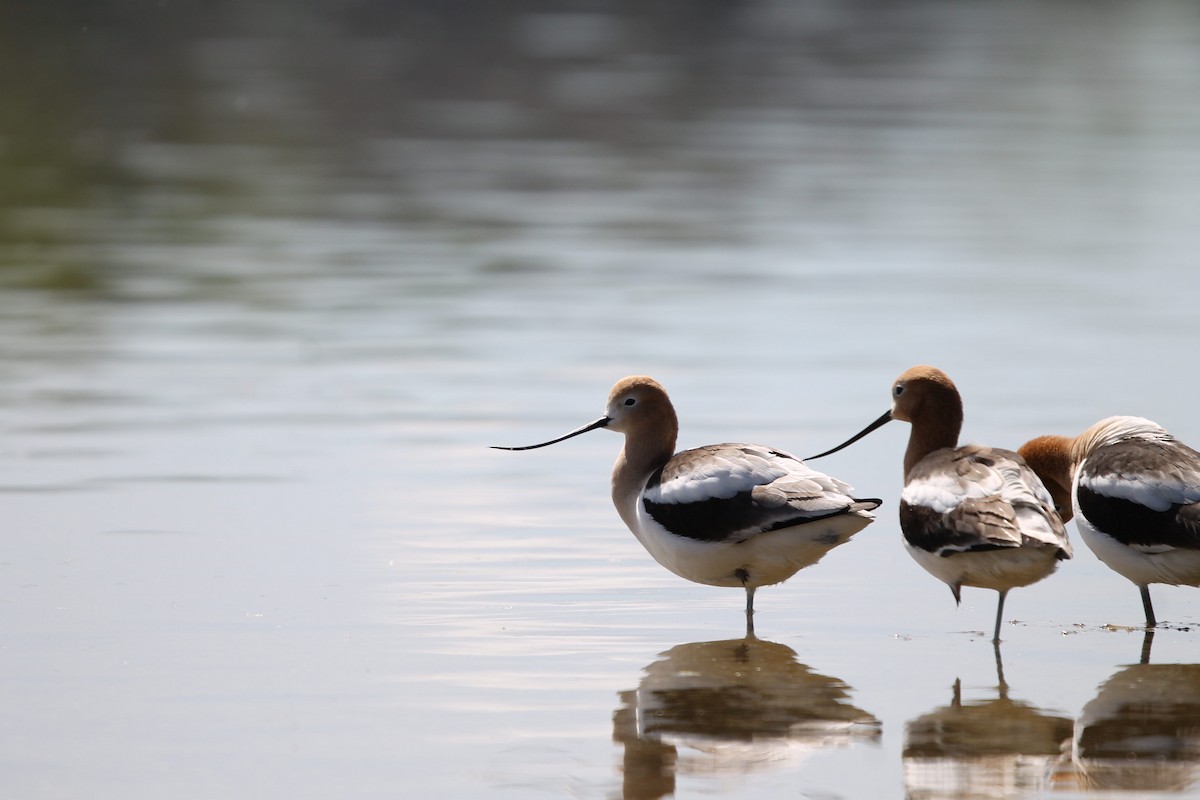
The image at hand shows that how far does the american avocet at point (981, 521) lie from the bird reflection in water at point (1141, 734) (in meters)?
0.49

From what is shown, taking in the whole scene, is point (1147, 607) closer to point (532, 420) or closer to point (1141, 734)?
point (1141, 734)

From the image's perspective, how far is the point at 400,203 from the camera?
19984 mm

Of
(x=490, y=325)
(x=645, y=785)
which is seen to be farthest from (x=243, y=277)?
(x=645, y=785)

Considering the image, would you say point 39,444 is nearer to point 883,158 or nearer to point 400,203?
point 400,203

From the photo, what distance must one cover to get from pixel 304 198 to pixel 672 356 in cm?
875

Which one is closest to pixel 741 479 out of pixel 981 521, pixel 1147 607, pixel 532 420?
pixel 981 521

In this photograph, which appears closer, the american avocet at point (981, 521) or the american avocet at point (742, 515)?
the american avocet at point (981, 521)

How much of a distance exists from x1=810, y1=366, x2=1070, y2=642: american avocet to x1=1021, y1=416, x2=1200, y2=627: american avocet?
27 centimetres

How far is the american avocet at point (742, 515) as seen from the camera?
7.01 meters

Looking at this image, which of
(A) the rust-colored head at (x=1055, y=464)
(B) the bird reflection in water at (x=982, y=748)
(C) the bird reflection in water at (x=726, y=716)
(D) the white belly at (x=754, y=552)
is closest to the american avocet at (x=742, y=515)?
(D) the white belly at (x=754, y=552)

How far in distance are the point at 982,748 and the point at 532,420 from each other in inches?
207

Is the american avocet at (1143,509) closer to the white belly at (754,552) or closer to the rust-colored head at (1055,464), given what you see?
the rust-colored head at (1055,464)

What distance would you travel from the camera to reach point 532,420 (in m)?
10.7

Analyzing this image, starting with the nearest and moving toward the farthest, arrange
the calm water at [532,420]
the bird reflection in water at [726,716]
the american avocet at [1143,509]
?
the bird reflection in water at [726,716]
the calm water at [532,420]
the american avocet at [1143,509]
